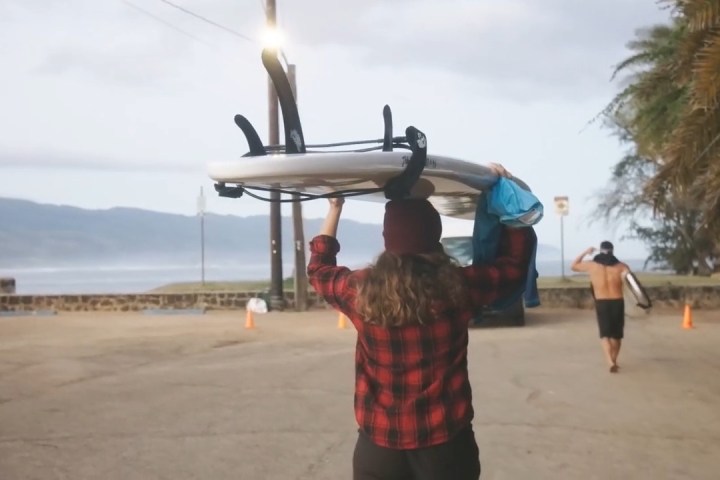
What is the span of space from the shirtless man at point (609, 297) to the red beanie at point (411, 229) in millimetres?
8607

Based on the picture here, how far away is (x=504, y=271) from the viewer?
11.8ft

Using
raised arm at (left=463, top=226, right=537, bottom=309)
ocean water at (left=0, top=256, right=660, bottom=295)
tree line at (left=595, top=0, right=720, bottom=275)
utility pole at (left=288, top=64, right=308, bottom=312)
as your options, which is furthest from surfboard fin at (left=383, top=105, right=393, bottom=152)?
utility pole at (left=288, top=64, right=308, bottom=312)

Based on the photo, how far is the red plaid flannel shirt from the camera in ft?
10.7

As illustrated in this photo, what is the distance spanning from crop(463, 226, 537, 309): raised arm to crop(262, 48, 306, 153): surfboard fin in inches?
32.8

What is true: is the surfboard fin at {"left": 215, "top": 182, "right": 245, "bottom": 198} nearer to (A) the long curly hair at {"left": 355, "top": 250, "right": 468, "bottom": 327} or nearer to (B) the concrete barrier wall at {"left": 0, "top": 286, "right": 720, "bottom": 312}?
(A) the long curly hair at {"left": 355, "top": 250, "right": 468, "bottom": 327}

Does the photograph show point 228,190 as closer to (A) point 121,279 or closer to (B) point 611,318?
(B) point 611,318

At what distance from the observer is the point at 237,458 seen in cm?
683

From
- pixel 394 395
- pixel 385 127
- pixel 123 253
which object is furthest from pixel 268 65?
pixel 123 253

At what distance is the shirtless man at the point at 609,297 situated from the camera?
11.5 meters

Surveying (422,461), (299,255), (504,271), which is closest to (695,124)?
(504,271)

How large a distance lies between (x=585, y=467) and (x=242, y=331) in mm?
11531

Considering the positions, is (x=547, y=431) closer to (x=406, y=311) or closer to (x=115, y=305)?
(x=406, y=311)

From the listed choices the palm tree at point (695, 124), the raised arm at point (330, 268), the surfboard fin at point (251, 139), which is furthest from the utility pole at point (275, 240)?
the surfboard fin at point (251, 139)

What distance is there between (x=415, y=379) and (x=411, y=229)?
22.3 inches
